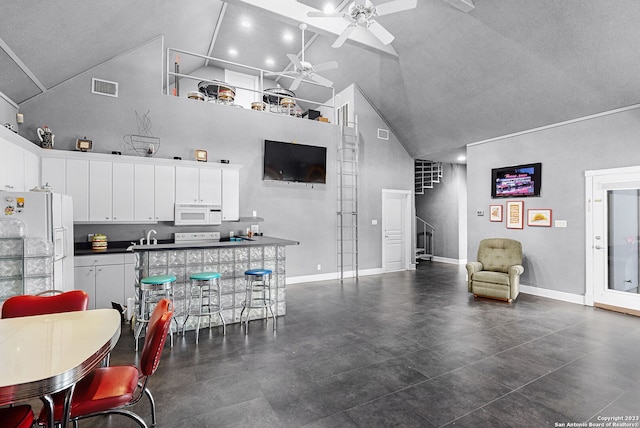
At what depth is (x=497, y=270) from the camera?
6.02 meters

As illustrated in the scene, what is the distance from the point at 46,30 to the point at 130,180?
86.7 inches

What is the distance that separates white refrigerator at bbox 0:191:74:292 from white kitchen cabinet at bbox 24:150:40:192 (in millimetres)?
582

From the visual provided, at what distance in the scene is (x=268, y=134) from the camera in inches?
267

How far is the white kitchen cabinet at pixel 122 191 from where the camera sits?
5074 mm

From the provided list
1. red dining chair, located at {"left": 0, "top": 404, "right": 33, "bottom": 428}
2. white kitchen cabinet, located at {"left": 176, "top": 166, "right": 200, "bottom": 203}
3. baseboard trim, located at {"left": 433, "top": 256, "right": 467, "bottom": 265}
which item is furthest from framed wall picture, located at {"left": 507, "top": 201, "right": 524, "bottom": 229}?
red dining chair, located at {"left": 0, "top": 404, "right": 33, "bottom": 428}

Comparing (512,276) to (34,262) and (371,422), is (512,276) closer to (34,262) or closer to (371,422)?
(371,422)

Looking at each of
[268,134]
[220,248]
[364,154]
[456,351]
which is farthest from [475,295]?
[268,134]

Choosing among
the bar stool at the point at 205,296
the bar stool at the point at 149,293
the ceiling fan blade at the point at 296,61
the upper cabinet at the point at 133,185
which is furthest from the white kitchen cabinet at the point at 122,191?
the ceiling fan blade at the point at 296,61

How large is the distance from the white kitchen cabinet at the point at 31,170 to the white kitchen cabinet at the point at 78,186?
340mm

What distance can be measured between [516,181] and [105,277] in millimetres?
7513

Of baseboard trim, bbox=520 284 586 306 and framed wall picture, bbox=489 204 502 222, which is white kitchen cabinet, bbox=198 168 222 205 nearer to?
framed wall picture, bbox=489 204 502 222

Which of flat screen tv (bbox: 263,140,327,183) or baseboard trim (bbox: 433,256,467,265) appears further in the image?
baseboard trim (bbox: 433,256,467,265)

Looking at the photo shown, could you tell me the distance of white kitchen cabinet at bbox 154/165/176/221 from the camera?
5.38m

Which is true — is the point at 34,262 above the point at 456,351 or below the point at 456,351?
above
